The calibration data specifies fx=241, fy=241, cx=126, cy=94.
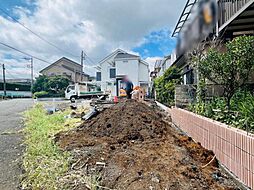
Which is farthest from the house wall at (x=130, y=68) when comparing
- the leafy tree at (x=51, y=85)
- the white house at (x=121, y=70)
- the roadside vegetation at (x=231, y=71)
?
the roadside vegetation at (x=231, y=71)

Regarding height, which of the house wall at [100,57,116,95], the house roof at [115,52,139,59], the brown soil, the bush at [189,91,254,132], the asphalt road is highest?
the house roof at [115,52,139,59]

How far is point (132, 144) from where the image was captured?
4566 mm

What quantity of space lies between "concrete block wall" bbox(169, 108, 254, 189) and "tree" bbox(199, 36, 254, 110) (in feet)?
2.61

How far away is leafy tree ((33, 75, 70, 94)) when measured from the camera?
39875mm

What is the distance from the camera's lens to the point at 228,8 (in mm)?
6801

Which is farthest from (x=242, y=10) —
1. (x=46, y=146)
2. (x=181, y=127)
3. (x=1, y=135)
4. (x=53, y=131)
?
(x=1, y=135)

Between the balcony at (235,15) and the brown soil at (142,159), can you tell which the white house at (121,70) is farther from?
the brown soil at (142,159)

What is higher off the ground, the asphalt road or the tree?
the tree

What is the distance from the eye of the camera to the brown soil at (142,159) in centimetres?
276

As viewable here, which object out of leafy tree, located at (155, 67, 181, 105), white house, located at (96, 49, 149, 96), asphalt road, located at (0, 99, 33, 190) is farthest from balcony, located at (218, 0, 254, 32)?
white house, located at (96, 49, 149, 96)

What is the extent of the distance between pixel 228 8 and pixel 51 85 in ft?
120

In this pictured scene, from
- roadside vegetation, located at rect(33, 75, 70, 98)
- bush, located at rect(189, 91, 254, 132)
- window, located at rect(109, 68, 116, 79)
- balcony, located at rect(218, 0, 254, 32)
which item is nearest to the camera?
bush, located at rect(189, 91, 254, 132)

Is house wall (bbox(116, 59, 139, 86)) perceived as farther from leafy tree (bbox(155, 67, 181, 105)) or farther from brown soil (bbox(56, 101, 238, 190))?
brown soil (bbox(56, 101, 238, 190))

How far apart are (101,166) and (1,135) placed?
200 inches
